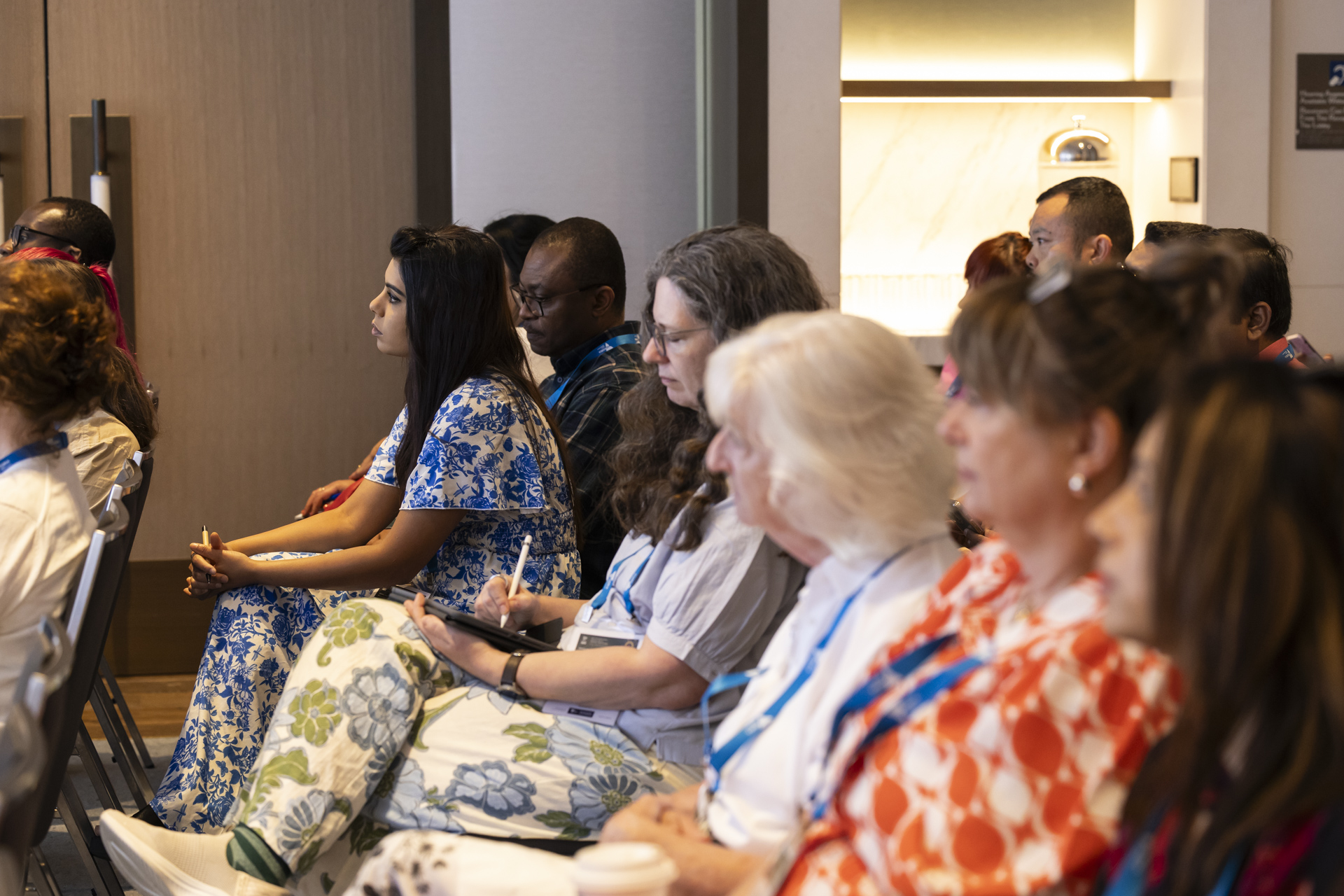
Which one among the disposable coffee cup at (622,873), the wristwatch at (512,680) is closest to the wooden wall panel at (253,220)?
the wristwatch at (512,680)

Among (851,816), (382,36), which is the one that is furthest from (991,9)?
(851,816)

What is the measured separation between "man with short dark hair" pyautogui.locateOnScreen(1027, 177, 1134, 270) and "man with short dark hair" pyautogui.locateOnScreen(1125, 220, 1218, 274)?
0.24 meters

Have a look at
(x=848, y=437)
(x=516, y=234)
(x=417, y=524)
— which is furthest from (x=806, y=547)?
(x=516, y=234)

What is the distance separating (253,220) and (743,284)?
9.50 feet

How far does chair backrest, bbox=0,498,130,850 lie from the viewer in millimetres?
1485

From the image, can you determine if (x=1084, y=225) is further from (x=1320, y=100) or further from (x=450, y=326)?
(x=450, y=326)

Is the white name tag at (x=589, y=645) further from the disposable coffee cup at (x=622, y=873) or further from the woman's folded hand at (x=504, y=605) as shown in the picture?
the disposable coffee cup at (x=622, y=873)

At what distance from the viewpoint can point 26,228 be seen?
3.33 metres

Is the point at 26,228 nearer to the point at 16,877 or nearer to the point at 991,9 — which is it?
the point at 16,877

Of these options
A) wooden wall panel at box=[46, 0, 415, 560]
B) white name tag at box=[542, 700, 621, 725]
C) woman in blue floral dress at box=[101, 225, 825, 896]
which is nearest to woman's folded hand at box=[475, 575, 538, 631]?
woman in blue floral dress at box=[101, 225, 825, 896]

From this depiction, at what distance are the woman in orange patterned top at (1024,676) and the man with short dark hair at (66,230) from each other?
3.00 meters

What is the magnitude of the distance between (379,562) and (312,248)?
2.24 m

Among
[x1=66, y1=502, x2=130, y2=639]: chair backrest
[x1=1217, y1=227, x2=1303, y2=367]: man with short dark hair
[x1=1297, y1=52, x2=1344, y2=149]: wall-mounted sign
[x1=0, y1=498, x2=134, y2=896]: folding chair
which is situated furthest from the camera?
[x1=1297, y1=52, x2=1344, y2=149]: wall-mounted sign

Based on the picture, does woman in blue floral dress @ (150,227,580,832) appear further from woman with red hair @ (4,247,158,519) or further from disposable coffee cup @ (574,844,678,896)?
disposable coffee cup @ (574,844,678,896)
